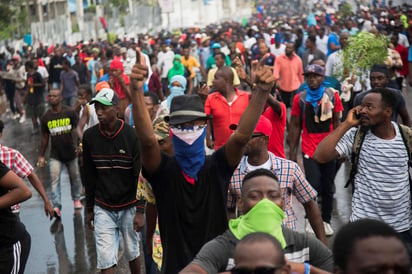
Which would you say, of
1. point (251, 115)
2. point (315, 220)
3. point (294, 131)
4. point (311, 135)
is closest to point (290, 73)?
point (294, 131)

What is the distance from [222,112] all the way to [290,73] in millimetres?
6075

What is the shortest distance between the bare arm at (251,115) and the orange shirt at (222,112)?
3766 millimetres

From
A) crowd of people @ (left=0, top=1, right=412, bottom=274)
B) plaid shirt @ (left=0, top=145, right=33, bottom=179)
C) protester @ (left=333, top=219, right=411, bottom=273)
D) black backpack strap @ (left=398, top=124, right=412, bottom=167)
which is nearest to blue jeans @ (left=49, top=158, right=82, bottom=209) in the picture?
crowd of people @ (left=0, top=1, right=412, bottom=274)

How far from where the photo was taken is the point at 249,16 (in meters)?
85.8

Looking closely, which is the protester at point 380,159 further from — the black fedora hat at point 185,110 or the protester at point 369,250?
the protester at point 369,250

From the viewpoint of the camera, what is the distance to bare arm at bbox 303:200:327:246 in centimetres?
491

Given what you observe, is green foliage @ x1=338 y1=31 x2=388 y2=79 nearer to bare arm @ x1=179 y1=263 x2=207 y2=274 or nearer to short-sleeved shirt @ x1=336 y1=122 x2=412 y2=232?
short-sleeved shirt @ x1=336 y1=122 x2=412 y2=232

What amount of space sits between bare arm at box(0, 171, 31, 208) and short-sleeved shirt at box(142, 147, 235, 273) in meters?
1.13

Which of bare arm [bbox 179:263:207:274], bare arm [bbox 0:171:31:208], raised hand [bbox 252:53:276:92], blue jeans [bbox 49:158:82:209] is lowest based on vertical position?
blue jeans [bbox 49:158:82:209]

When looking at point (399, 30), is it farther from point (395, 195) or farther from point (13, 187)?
point (13, 187)

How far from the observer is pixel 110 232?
20.6ft

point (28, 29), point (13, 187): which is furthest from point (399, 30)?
point (28, 29)

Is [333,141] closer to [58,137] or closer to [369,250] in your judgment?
[369,250]

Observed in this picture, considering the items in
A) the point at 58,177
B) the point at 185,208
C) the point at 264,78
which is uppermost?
the point at 264,78
